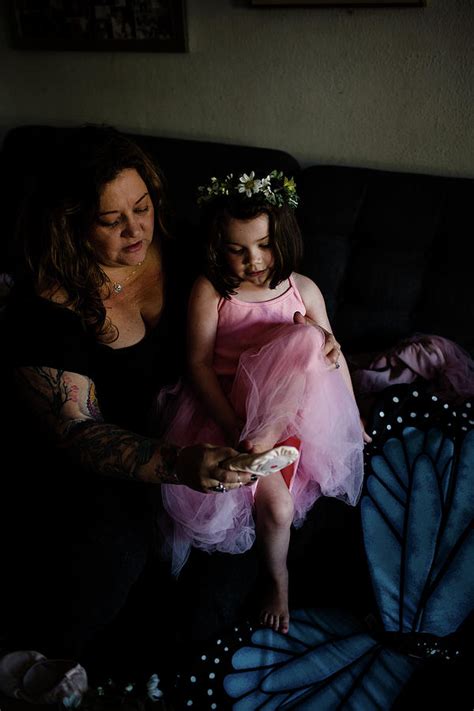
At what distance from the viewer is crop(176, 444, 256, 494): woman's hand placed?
1.06 meters

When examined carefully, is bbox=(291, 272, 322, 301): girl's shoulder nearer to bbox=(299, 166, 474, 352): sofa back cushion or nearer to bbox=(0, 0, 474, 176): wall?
bbox=(299, 166, 474, 352): sofa back cushion

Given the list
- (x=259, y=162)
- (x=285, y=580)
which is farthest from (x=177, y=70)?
(x=285, y=580)

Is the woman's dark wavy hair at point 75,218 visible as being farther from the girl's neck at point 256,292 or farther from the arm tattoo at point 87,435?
the girl's neck at point 256,292

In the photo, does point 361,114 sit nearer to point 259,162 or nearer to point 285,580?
point 259,162

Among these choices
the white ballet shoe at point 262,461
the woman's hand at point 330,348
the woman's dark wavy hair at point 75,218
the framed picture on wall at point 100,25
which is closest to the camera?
the white ballet shoe at point 262,461

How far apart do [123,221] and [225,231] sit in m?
0.27

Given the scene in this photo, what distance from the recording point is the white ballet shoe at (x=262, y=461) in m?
1.00

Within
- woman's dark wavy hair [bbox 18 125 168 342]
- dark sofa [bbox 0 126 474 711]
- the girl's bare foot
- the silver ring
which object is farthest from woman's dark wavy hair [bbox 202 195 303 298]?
the girl's bare foot

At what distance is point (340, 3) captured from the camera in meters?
1.94

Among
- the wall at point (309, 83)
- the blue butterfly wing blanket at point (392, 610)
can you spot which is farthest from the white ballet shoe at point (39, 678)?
the wall at point (309, 83)

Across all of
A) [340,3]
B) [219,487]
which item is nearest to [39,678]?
[219,487]

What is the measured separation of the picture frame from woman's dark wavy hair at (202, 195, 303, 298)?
85 centimetres

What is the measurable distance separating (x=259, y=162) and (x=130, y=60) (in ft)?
2.73

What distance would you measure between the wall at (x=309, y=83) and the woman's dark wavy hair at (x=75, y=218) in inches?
39.1
